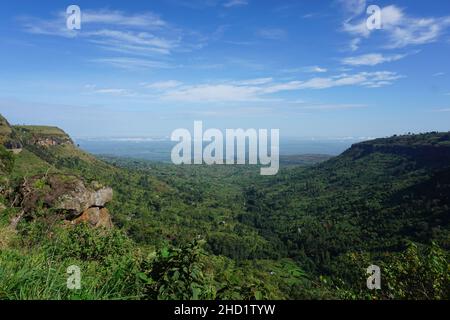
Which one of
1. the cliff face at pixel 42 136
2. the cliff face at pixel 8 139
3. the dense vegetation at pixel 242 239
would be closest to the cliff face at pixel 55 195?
the dense vegetation at pixel 242 239

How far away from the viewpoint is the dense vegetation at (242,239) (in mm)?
5215

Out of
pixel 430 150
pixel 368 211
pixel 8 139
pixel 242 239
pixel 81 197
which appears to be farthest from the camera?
pixel 430 150

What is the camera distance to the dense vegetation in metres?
5.21

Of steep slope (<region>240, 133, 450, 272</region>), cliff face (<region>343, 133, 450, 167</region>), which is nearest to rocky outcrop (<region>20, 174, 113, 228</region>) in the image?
steep slope (<region>240, 133, 450, 272</region>)

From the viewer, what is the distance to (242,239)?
117 m

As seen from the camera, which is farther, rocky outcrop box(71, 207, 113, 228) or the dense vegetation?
rocky outcrop box(71, 207, 113, 228)

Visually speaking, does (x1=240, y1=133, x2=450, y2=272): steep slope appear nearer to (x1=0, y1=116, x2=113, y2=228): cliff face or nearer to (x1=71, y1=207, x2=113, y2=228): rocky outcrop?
(x1=71, y1=207, x2=113, y2=228): rocky outcrop

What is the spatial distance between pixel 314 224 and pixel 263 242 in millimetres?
20897

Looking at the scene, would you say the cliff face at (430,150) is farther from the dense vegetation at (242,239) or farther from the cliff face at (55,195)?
the cliff face at (55,195)

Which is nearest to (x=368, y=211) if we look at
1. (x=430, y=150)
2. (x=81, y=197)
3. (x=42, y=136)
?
(x=430, y=150)

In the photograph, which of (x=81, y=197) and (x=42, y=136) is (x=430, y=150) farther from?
(x=81, y=197)
